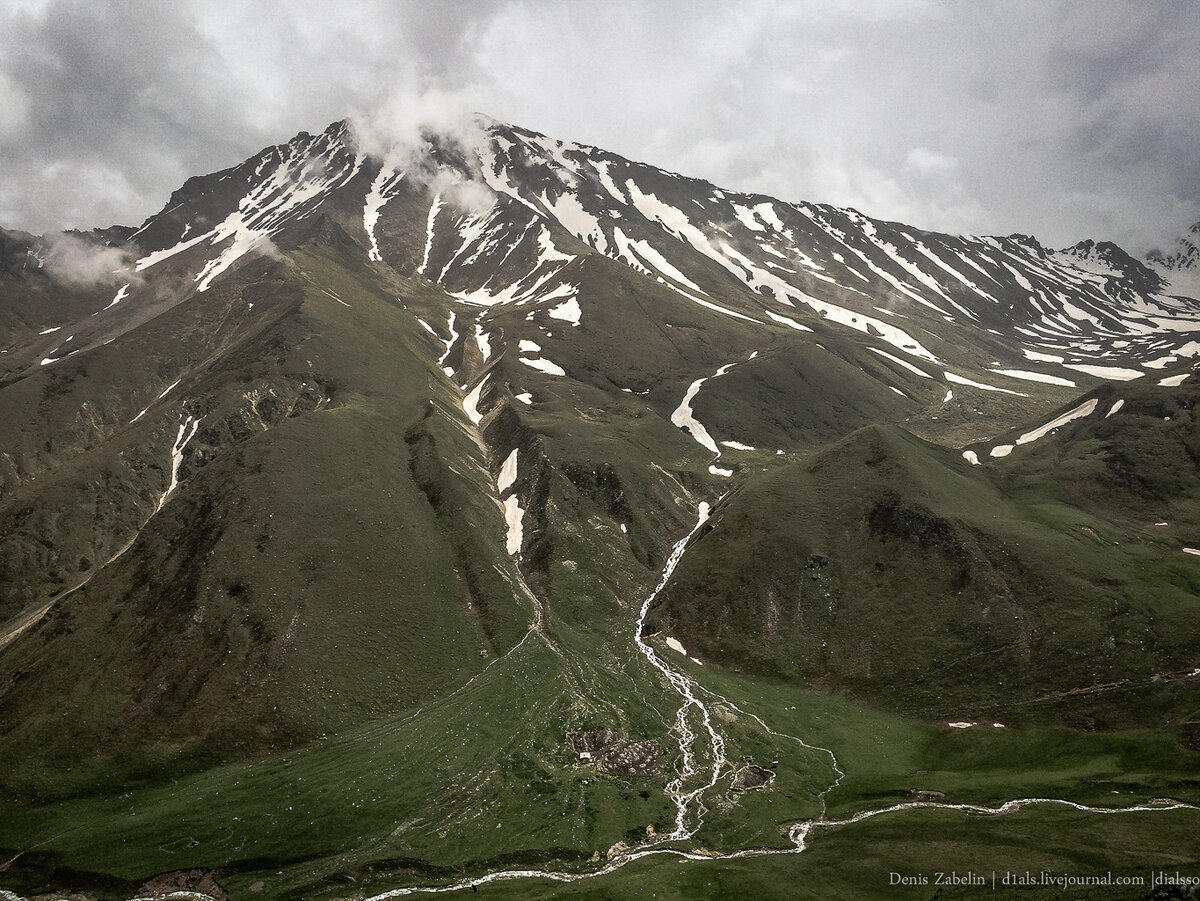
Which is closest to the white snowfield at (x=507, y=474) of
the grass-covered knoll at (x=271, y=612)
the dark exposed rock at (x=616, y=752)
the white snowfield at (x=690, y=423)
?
the grass-covered knoll at (x=271, y=612)

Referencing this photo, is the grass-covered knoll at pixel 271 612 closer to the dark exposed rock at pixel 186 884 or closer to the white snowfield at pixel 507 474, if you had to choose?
the white snowfield at pixel 507 474

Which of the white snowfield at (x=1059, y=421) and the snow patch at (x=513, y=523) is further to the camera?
the white snowfield at (x=1059, y=421)

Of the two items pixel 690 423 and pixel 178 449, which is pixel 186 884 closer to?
pixel 178 449

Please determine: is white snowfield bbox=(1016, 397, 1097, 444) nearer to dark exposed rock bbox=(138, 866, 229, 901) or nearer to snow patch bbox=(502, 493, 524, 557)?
snow patch bbox=(502, 493, 524, 557)

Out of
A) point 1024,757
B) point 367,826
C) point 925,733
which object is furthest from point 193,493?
point 1024,757

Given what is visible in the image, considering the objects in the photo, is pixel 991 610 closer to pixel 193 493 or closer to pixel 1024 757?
pixel 1024 757

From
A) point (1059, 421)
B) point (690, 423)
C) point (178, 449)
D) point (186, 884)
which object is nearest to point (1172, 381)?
point (1059, 421)

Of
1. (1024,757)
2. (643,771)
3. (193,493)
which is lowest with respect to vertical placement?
(1024,757)

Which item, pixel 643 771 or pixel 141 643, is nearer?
pixel 643 771
